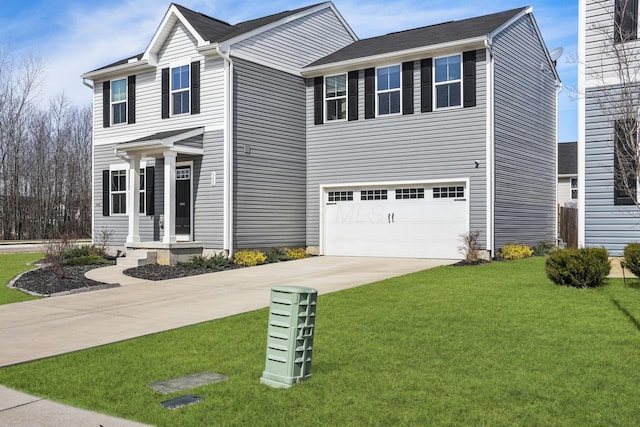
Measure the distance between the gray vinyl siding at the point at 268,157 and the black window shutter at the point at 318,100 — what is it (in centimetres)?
43

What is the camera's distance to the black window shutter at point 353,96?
60.2 ft

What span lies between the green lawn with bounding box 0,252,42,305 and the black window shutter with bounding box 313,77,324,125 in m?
9.65

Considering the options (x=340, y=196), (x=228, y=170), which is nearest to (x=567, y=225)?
(x=340, y=196)

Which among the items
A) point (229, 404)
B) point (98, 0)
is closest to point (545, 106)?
point (98, 0)

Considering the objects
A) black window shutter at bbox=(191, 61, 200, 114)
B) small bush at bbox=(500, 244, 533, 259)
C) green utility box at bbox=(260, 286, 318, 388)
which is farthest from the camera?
black window shutter at bbox=(191, 61, 200, 114)

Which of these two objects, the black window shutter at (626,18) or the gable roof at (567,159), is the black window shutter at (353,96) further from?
the gable roof at (567,159)

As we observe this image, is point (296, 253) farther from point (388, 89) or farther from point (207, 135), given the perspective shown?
point (388, 89)

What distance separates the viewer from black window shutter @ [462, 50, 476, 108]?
53.4 feet

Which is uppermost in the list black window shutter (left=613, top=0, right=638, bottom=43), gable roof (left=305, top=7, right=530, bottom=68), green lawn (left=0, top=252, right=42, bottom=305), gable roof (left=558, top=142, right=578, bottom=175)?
gable roof (left=305, top=7, right=530, bottom=68)

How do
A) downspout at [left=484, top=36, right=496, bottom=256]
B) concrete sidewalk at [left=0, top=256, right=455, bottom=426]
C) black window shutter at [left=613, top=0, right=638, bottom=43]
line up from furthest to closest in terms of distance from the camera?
downspout at [left=484, top=36, right=496, bottom=256] < black window shutter at [left=613, top=0, right=638, bottom=43] < concrete sidewalk at [left=0, top=256, right=455, bottom=426]

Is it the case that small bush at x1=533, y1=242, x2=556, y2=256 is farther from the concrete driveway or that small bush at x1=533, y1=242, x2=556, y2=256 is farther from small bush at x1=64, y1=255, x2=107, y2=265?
small bush at x1=64, y1=255, x2=107, y2=265

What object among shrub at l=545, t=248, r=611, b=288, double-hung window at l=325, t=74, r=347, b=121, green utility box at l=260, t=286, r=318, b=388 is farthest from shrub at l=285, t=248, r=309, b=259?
green utility box at l=260, t=286, r=318, b=388

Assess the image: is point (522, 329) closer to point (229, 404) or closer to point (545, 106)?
point (229, 404)

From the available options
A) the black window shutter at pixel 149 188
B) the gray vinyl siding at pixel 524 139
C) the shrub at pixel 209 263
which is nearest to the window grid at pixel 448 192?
the gray vinyl siding at pixel 524 139
